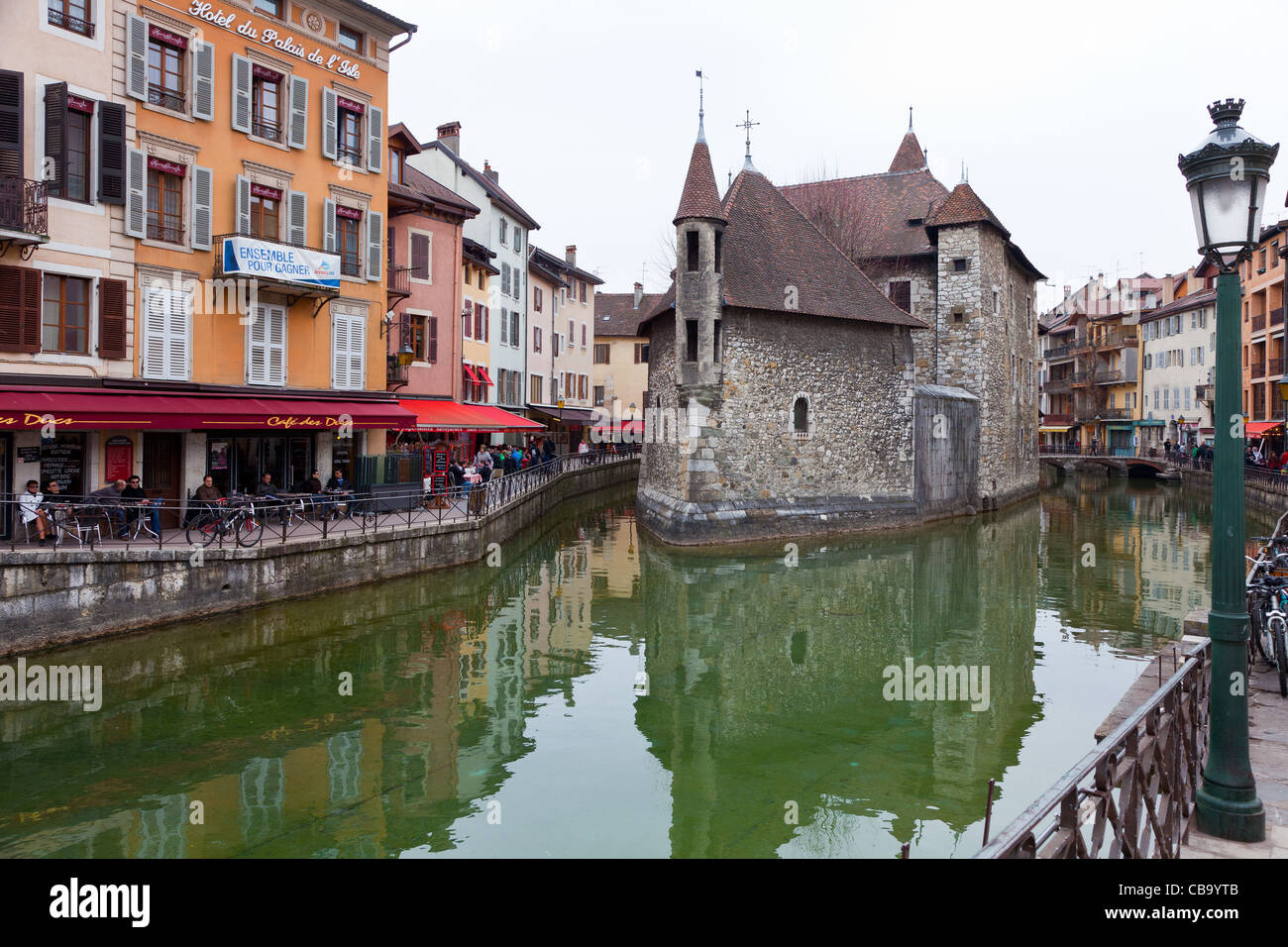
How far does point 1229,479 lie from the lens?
5.16 meters

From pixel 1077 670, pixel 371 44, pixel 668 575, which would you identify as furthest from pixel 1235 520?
pixel 371 44

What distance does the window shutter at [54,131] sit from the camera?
16.1m

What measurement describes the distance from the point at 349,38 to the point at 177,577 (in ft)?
46.5

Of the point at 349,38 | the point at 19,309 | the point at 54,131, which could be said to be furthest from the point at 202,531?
the point at 349,38

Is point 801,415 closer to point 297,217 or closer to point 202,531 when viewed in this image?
point 297,217

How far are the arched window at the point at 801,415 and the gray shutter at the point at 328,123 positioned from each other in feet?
46.3

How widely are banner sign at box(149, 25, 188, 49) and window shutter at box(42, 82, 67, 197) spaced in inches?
102

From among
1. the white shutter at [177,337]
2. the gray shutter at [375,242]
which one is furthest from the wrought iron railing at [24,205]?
the gray shutter at [375,242]

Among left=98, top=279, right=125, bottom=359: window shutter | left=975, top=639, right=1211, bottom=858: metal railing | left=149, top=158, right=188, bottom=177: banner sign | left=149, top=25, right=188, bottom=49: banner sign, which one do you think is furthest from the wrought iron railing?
left=975, top=639, right=1211, bottom=858: metal railing

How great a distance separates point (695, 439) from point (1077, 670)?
549 inches

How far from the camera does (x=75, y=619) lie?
13.2 metres

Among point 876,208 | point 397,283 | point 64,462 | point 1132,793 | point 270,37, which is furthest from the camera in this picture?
point 876,208

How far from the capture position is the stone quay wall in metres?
12.7

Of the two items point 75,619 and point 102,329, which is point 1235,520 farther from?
point 102,329
